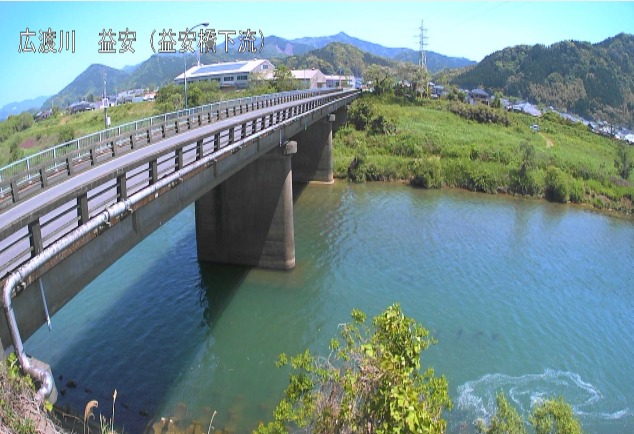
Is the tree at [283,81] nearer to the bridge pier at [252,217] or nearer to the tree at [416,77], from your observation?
the tree at [416,77]

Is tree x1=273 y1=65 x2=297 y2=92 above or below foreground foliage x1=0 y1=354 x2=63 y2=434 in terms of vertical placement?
above

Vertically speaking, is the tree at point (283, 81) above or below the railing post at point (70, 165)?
above

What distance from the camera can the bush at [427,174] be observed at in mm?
48156

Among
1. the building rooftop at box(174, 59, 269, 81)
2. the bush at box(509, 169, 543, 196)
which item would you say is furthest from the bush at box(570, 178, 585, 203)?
the building rooftop at box(174, 59, 269, 81)

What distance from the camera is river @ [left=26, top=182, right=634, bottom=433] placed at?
15.6m

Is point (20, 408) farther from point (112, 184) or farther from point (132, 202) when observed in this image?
point (112, 184)

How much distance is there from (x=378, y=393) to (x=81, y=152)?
11288mm

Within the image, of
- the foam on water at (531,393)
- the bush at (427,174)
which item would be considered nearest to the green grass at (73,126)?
the bush at (427,174)

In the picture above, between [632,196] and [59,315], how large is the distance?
4910 centimetres

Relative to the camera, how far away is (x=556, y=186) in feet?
151

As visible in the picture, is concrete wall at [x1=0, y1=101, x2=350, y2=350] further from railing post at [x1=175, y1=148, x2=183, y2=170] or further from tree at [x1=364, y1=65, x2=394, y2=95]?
tree at [x1=364, y1=65, x2=394, y2=95]

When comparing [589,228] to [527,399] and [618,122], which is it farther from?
[618,122]

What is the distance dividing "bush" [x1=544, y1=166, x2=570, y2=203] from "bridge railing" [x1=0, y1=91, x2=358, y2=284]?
102 feet

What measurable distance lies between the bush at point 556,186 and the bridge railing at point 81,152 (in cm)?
3160
